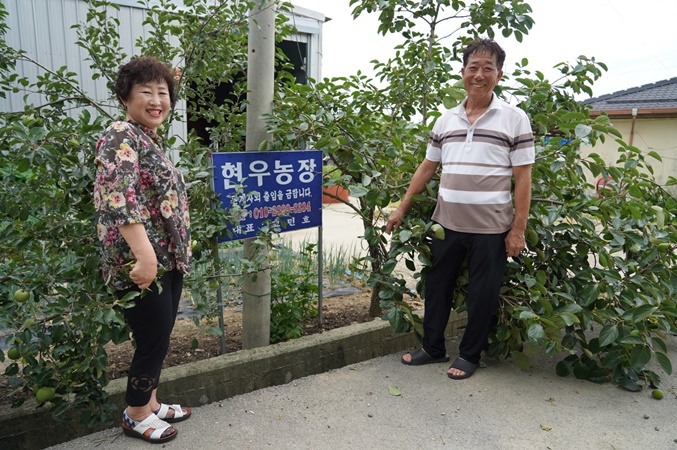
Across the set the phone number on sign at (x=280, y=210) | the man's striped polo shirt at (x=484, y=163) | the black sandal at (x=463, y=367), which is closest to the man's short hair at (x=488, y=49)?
the man's striped polo shirt at (x=484, y=163)

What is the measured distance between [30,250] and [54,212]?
221mm

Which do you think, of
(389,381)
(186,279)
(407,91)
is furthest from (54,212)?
(407,91)

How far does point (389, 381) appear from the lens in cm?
313

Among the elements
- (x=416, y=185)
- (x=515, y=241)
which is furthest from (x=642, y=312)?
(x=416, y=185)

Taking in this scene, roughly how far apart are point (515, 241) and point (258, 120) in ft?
5.57

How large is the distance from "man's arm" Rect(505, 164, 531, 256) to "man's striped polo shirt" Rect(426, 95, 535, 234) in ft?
0.14

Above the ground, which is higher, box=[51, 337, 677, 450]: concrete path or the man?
the man

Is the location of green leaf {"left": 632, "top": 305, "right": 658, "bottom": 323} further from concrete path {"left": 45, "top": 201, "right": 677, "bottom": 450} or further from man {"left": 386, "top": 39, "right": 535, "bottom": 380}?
man {"left": 386, "top": 39, "right": 535, "bottom": 380}

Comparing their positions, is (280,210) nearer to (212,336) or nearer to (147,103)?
(212,336)

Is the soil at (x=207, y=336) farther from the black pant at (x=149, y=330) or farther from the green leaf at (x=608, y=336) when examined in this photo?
the green leaf at (x=608, y=336)

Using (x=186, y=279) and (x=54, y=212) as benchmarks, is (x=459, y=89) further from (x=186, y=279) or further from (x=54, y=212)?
(x=54, y=212)

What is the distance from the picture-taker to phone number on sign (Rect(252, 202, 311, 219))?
3209mm

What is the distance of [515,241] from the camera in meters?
2.93

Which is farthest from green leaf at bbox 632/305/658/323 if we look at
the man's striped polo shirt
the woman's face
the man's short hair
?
A: the woman's face
